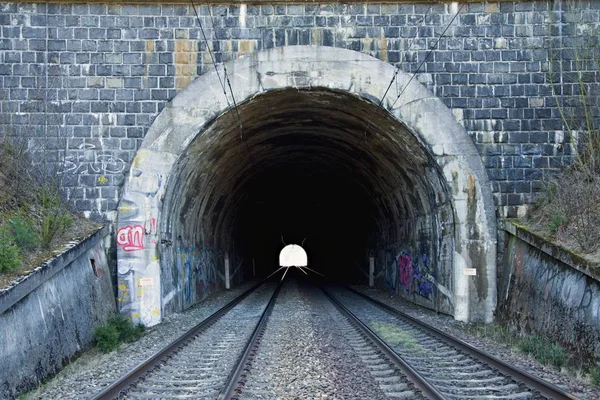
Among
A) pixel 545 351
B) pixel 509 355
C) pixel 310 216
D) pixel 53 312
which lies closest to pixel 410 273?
pixel 509 355

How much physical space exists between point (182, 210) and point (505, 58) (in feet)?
24.5

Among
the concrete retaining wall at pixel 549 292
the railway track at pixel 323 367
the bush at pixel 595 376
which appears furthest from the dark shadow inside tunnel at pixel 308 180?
the bush at pixel 595 376

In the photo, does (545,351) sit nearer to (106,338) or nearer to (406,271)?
(106,338)

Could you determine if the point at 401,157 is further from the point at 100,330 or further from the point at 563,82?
the point at 100,330

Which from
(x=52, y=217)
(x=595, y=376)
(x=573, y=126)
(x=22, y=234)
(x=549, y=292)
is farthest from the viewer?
(x=573, y=126)

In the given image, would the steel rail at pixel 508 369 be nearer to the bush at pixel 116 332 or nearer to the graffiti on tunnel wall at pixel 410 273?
the graffiti on tunnel wall at pixel 410 273

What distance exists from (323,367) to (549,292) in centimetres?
406

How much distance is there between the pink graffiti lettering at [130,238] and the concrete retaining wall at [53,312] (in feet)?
0.95

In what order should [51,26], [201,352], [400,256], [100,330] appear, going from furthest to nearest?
[400,256] < [51,26] < [100,330] < [201,352]

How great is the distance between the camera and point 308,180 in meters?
23.4

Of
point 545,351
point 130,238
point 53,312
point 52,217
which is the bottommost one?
point 545,351

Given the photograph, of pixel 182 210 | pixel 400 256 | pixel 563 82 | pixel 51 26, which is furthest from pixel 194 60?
pixel 400 256

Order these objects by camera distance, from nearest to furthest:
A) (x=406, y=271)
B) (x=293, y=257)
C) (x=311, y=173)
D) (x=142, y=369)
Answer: (x=142, y=369), (x=406, y=271), (x=311, y=173), (x=293, y=257)

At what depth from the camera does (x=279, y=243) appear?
142ft
